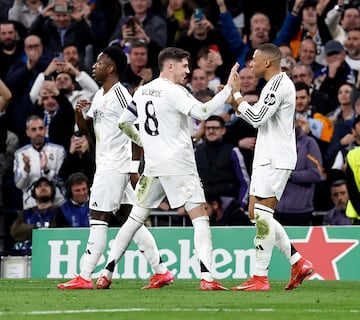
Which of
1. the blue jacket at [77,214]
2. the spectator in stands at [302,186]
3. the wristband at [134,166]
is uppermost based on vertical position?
the wristband at [134,166]

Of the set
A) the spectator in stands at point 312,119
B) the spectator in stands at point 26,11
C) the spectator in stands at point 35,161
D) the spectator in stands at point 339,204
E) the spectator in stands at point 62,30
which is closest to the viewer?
the spectator in stands at point 339,204

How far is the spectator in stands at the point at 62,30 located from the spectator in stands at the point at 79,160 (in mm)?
2648

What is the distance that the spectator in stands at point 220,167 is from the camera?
699 inches

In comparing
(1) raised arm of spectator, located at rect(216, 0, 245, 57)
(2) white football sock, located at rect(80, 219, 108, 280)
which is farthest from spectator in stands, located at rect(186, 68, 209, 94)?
(2) white football sock, located at rect(80, 219, 108, 280)

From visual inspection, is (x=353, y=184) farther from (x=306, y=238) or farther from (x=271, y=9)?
(x=271, y=9)

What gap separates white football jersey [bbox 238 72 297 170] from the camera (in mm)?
11883

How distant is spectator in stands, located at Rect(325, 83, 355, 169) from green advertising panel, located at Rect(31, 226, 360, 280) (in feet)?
7.65

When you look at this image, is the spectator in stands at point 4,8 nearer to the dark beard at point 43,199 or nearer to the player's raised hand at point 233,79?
the dark beard at point 43,199

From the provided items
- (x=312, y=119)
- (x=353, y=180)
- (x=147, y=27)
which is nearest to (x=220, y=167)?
(x=312, y=119)

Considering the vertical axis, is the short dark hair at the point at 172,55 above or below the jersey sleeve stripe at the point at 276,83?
above

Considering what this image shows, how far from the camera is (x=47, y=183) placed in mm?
18469

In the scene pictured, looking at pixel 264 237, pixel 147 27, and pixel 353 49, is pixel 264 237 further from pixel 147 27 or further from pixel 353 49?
pixel 147 27

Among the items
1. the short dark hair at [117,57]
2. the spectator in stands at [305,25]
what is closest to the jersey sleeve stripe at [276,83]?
the short dark hair at [117,57]

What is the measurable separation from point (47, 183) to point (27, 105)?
2.47m
